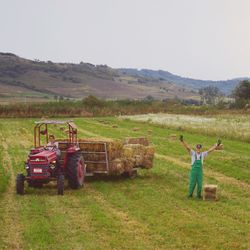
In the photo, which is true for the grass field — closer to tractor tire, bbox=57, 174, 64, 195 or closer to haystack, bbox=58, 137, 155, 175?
tractor tire, bbox=57, 174, 64, 195

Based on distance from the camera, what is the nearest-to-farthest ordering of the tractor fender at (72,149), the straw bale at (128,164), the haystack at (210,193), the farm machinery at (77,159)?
1. the haystack at (210,193)
2. the farm machinery at (77,159)
3. the tractor fender at (72,149)
4. the straw bale at (128,164)

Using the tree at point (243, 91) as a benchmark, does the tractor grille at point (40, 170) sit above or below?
below

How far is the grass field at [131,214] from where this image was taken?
11.9 meters

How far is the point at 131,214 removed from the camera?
575 inches

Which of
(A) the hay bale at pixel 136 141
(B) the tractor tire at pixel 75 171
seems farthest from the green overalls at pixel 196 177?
(A) the hay bale at pixel 136 141

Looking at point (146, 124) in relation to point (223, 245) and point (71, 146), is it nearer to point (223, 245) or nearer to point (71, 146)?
point (71, 146)

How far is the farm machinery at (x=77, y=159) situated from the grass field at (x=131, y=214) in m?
0.43

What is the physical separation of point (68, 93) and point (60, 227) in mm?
184969

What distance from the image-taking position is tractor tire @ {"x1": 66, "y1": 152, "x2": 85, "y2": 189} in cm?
1819

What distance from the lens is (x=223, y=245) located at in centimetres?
1158

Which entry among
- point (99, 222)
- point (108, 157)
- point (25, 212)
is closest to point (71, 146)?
point (108, 157)

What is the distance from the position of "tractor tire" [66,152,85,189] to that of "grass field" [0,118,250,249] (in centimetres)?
30

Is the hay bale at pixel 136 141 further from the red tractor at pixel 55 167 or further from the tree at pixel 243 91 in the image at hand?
the tree at pixel 243 91

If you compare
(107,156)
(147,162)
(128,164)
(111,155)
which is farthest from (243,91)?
(107,156)
